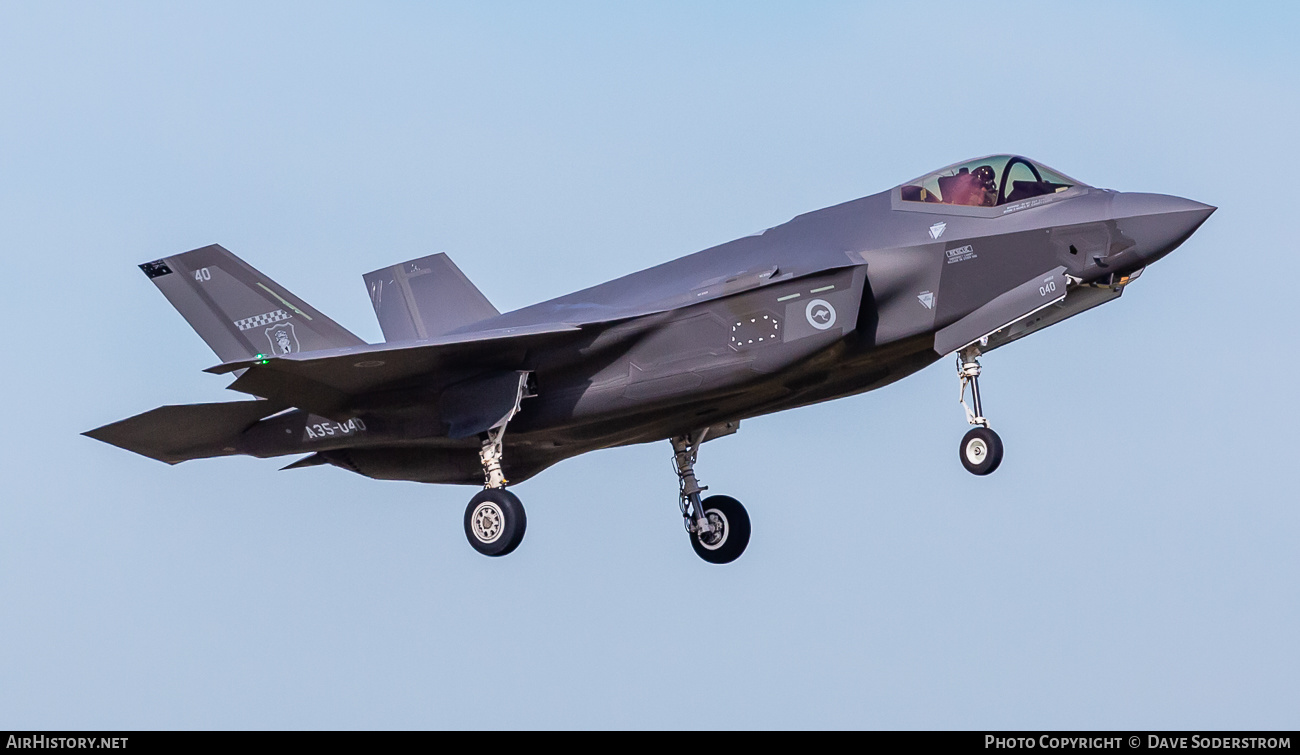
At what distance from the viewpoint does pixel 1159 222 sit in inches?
725

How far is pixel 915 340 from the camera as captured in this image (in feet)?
64.1

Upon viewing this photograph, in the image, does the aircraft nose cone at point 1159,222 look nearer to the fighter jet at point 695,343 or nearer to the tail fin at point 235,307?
the fighter jet at point 695,343

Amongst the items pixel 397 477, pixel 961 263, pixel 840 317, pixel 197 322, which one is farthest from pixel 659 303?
pixel 197 322

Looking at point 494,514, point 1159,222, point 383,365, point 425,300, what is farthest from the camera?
point 425,300

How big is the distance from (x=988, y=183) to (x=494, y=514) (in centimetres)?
702

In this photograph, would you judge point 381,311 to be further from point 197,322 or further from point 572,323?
point 572,323

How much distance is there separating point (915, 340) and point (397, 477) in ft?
25.2

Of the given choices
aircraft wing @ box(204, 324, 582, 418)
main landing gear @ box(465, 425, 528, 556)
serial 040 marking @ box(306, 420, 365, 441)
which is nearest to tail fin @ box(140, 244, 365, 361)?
serial 040 marking @ box(306, 420, 365, 441)

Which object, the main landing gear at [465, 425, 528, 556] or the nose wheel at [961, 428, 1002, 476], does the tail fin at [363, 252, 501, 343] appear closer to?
the main landing gear at [465, 425, 528, 556]

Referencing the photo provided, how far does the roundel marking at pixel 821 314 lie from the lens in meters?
19.2

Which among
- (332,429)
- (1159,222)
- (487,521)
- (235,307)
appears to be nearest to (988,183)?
(1159,222)

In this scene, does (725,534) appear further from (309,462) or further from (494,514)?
(309,462)

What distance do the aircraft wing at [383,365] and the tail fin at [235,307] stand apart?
2105 mm
